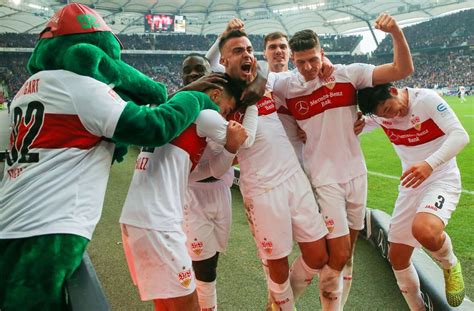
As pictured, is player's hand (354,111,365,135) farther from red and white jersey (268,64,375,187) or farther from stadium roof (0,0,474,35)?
stadium roof (0,0,474,35)

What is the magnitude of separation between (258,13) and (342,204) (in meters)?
44.9

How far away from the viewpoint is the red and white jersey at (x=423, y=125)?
295 cm

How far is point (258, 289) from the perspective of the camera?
11.7 feet

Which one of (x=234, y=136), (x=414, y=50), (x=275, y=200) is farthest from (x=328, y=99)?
(x=414, y=50)

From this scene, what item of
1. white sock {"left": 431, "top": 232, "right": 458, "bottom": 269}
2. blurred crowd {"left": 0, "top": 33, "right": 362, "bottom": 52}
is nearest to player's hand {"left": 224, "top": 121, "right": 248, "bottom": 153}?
white sock {"left": 431, "top": 232, "right": 458, "bottom": 269}

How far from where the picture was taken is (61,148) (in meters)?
1.77

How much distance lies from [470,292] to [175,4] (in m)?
42.5

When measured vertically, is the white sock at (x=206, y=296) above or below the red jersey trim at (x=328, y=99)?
below

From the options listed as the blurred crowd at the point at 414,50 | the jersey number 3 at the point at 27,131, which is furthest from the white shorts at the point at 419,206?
the blurred crowd at the point at 414,50

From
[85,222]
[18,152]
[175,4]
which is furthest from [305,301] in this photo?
[175,4]

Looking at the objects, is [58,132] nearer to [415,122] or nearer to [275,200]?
[275,200]

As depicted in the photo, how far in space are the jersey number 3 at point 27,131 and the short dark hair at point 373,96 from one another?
2.21m

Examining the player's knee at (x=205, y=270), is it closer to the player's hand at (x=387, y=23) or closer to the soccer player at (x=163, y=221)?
the soccer player at (x=163, y=221)

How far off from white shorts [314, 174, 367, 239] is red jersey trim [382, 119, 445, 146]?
461 mm
